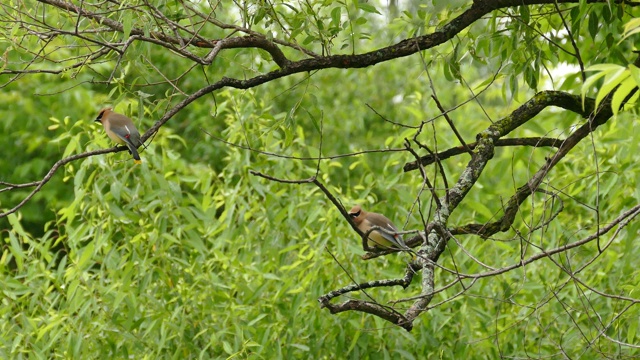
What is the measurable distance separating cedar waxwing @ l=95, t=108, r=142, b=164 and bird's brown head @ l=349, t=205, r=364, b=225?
1194 mm

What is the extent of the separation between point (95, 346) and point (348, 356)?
4.66ft

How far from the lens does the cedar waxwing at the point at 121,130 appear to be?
16.8 feet

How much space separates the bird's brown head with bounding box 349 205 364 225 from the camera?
507 cm

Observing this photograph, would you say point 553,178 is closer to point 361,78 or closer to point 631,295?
point 631,295

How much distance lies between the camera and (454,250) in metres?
5.79

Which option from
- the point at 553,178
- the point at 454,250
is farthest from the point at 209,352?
the point at 553,178

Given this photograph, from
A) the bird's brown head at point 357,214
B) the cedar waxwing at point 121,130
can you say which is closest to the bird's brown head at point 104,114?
the cedar waxwing at point 121,130

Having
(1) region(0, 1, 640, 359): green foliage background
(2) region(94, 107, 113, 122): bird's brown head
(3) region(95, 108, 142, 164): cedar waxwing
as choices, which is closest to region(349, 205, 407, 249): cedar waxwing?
(1) region(0, 1, 640, 359): green foliage background

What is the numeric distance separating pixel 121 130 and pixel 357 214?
4.94 ft

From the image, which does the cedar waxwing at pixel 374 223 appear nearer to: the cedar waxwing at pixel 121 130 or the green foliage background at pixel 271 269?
the green foliage background at pixel 271 269

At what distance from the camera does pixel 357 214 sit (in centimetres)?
518

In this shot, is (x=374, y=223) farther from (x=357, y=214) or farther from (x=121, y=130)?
(x=121, y=130)

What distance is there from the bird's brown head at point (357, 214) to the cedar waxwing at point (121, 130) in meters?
1.19

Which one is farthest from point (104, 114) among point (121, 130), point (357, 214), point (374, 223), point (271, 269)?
point (374, 223)
